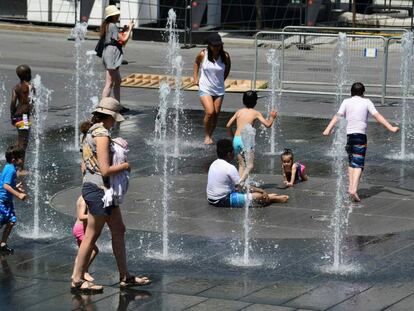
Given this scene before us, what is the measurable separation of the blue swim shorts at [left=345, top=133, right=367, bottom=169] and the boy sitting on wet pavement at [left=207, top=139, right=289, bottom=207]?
3.13 feet

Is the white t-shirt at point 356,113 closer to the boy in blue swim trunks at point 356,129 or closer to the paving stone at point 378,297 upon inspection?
the boy in blue swim trunks at point 356,129

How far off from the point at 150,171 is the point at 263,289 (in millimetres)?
5439

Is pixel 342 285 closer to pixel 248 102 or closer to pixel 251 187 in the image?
pixel 251 187

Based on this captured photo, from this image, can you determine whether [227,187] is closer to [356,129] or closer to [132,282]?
[356,129]

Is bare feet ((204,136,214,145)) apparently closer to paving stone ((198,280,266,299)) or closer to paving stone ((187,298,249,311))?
paving stone ((198,280,266,299))

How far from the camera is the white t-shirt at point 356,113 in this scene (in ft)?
42.9

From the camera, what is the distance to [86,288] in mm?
9414

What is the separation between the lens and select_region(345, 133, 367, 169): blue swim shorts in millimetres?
13070

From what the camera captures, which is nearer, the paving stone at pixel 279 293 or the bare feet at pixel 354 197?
the paving stone at pixel 279 293

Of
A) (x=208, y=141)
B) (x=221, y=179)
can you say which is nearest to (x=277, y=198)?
(x=221, y=179)

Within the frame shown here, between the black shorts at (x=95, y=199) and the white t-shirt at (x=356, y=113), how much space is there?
4530 mm

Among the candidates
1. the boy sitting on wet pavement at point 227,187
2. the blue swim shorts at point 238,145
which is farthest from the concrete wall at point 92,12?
the boy sitting on wet pavement at point 227,187

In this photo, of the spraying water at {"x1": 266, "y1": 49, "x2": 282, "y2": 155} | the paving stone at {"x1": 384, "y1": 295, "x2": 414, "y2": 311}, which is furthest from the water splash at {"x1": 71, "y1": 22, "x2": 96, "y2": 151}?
the paving stone at {"x1": 384, "y1": 295, "x2": 414, "y2": 311}

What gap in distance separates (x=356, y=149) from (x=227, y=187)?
5.22ft
